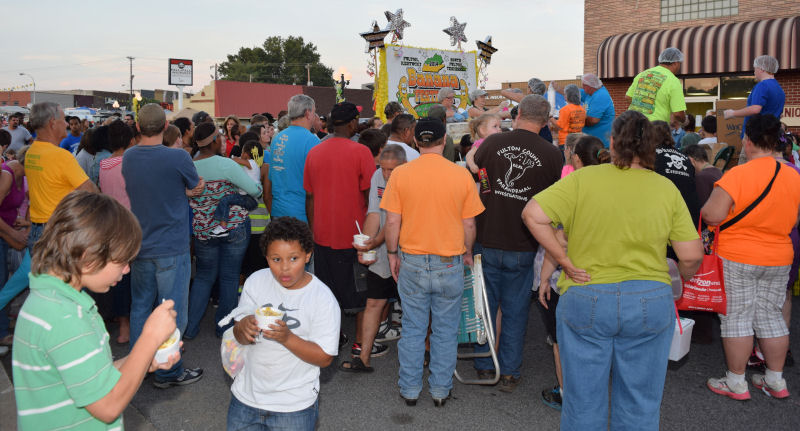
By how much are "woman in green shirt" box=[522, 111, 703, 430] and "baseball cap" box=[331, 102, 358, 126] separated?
2505mm

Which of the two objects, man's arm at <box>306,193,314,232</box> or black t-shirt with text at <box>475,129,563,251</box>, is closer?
black t-shirt with text at <box>475,129,563,251</box>

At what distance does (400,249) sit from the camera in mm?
4484

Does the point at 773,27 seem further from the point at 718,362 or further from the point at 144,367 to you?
the point at 144,367

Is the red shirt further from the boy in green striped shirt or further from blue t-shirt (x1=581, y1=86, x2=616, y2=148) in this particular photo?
blue t-shirt (x1=581, y1=86, x2=616, y2=148)

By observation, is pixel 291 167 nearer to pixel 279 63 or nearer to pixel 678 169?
pixel 678 169

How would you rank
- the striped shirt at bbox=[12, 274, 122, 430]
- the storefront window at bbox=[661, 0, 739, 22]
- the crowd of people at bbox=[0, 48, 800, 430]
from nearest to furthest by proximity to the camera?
the striped shirt at bbox=[12, 274, 122, 430]
the crowd of people at bbox=[0, 48, 800, 430]
the storefront window at bbox=[661, 0, 739, 22]

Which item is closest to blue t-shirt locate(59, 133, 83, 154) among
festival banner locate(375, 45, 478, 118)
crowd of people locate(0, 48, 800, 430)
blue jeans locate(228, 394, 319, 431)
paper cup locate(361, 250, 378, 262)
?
crowd of people locate(0, 48, 800, 430)

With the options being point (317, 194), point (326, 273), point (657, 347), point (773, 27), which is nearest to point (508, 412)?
point (657, 347)

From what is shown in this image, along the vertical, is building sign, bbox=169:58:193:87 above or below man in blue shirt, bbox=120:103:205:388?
above


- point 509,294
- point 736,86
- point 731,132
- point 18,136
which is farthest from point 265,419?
point 736,86

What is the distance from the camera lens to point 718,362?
5.30 meters

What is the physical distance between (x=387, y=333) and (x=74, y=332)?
443 centimetres

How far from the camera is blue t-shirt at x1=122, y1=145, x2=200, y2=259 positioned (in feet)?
14.8

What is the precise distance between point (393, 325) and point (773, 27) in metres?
15.2
